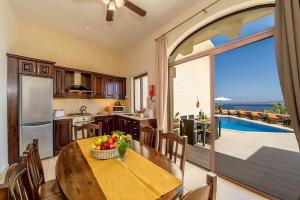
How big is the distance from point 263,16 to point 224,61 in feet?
3.22

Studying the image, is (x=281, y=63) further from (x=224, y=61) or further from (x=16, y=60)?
(x=16, y=60)

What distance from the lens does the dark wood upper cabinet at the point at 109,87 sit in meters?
4.73

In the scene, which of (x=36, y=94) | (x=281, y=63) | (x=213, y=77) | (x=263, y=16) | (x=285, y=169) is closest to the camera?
(x=281, y=63)

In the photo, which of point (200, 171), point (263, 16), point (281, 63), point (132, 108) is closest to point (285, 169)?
point (200, 171)

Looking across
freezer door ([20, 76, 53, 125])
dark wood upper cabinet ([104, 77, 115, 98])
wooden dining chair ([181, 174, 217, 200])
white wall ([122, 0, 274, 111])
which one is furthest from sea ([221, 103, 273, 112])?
freezer door ([20, 76, 53, 125])

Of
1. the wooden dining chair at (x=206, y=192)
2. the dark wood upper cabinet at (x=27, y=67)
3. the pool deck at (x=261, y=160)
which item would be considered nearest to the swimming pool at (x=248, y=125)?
the pool deck at (x=261, y=160)

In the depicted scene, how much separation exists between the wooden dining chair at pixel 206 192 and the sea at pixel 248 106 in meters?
2.15

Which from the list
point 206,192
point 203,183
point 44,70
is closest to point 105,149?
point 206,192

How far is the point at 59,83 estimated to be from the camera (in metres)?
3.75

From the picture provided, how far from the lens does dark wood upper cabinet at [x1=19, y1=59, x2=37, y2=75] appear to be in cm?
291

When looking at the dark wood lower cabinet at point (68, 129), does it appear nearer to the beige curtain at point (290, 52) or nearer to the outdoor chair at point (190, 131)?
the outdoor chair at point (190, 131)

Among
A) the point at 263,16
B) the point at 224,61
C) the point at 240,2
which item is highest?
the point at 240,2

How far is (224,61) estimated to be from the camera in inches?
116

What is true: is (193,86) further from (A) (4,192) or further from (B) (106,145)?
(A) (4,192)
